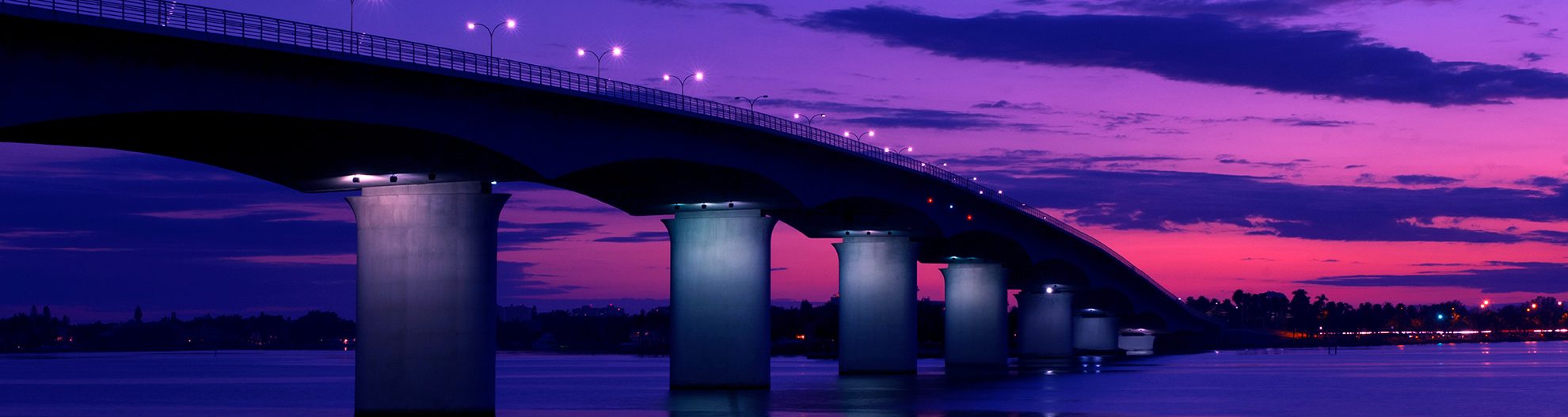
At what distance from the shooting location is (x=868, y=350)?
8794 cm

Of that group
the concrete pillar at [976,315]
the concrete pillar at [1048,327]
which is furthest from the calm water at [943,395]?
the concrete pillar at [1048,327]

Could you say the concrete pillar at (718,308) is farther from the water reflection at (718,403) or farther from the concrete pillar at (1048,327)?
the concrete pillar at (1048,327)

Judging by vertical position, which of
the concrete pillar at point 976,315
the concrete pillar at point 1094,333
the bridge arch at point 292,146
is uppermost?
the bridge arch at point 292,146

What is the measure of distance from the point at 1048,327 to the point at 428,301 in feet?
345

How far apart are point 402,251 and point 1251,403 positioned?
2565 cm

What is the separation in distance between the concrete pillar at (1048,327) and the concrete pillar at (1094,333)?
149 feet

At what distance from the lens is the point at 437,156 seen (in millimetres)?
47219

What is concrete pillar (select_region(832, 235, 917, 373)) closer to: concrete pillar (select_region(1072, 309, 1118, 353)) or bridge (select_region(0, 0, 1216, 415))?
bridge (select_region(0, 0, 1216, 415))

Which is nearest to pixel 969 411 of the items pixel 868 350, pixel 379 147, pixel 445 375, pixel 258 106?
pixel 445 375

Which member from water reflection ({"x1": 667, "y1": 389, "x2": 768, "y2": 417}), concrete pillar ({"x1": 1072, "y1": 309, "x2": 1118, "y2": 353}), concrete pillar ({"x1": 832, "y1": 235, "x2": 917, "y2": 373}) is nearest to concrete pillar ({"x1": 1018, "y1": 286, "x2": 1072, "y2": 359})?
concrete pillar ({"x1": 1072, "y1": 309, "x2": 1118, "y2": 353})

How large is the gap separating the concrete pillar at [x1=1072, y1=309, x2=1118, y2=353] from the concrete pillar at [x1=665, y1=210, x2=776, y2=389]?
13188 centimetres

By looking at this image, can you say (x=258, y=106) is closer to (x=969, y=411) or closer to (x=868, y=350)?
(x=969, y=411)

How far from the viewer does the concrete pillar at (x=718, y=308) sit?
216 ft

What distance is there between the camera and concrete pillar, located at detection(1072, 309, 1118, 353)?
638 feet
